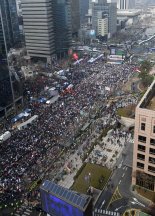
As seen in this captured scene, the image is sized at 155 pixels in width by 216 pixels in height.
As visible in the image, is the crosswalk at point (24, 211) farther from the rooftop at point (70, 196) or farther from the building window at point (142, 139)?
the building window at point (142, 139)

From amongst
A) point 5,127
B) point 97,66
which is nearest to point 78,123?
point 5,127

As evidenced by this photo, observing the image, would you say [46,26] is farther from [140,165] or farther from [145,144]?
[145,144]

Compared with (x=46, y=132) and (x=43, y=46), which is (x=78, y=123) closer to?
(x=46, y=132)

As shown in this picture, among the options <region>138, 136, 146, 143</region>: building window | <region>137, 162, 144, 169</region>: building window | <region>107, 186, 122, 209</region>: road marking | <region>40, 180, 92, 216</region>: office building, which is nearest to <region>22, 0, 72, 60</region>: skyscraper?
<region>138, 136, 146, 143</region>: building window

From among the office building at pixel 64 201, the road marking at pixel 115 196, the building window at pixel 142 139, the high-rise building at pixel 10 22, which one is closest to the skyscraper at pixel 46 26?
the high-rise building at pixel 10 22

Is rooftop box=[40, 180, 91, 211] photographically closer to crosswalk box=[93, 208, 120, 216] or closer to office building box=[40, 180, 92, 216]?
office building box=[40, 180, 92, 216]

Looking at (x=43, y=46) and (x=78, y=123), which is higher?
(x=43, y=46)
